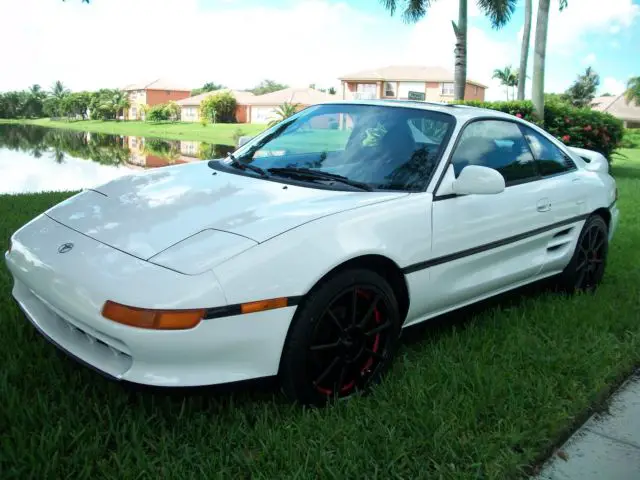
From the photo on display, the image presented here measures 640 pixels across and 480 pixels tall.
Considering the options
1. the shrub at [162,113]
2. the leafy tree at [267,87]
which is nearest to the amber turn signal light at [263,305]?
the shrub at [162,113]

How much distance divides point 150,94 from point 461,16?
80.7 m

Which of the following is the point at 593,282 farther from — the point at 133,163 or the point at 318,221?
the point at 133,163

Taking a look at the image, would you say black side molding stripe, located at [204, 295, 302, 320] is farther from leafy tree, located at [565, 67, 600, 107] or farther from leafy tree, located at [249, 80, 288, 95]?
leafy tree, located at [249, 80, 288, 95]

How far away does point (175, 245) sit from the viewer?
249cm

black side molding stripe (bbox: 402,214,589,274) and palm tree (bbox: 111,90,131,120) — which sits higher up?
palm tree (bbox: 111,90,131,120)

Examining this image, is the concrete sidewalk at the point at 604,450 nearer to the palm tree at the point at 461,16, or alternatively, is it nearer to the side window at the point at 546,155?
the side window at the point at 546,155

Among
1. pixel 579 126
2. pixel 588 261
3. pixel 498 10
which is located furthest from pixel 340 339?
pixel 498 10

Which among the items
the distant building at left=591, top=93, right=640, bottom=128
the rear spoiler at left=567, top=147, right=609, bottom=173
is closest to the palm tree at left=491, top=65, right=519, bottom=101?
the distant building at left=591, top=93, right=640, bottom=128

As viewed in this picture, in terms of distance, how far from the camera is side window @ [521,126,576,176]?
4.12 meters

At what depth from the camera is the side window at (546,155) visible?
4117mm

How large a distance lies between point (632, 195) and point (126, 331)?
10705 millimetres

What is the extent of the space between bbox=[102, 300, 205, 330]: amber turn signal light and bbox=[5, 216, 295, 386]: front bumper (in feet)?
0.06

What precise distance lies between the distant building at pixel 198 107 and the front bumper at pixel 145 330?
234 ft

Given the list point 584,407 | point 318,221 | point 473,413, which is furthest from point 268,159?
point 584,407
